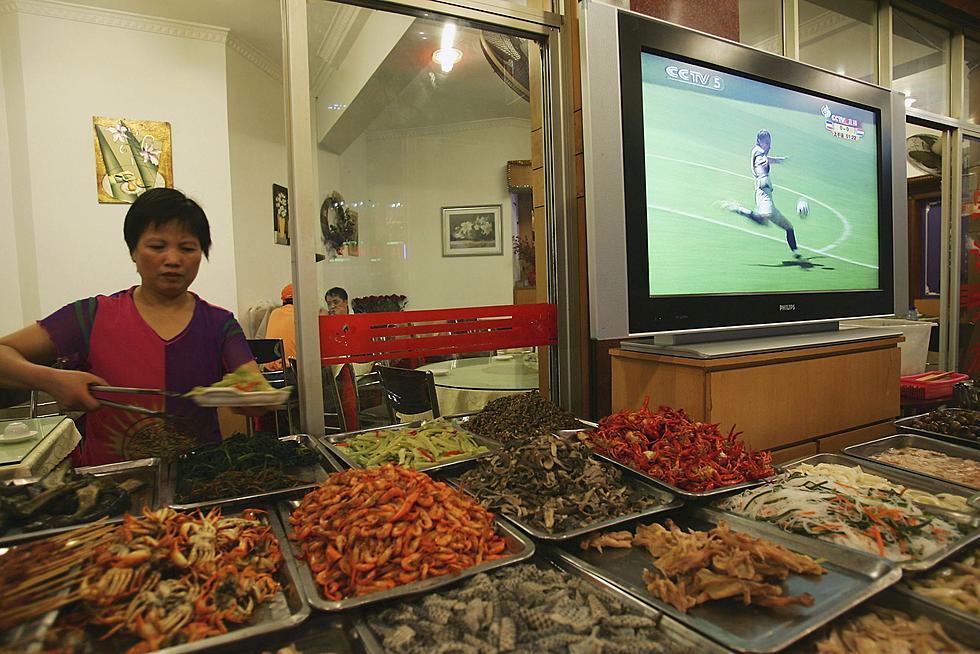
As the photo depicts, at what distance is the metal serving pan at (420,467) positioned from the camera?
170 centimetres

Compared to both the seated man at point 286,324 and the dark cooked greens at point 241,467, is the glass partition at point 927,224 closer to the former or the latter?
the seated man at point 286,324

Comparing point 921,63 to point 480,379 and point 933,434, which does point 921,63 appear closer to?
point 933,434

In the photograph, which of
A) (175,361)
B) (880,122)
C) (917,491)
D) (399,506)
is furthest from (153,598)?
(880,122)

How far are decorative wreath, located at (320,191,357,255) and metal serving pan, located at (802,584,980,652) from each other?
177 cm

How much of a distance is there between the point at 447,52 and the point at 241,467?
1.82 metres

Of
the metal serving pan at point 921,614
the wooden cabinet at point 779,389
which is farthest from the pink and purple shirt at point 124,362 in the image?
the metal serving pan at point 921,614

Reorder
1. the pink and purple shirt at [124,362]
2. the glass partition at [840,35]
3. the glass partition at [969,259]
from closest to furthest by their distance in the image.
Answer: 1. the pink and purple shirt at [124,362]
2. the glass partition at [840,35]
3. the glass partition at [969,259]

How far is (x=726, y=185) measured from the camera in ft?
7.43

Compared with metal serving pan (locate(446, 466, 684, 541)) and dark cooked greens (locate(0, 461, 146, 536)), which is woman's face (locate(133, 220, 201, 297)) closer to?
dark cooked greens (locate(0, 461, 146, 536))

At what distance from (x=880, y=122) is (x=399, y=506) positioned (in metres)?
3.01

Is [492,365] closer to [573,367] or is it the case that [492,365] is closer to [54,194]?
[573,367]

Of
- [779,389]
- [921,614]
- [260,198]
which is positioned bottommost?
[921,614]

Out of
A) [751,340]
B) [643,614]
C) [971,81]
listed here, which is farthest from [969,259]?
[643,614]

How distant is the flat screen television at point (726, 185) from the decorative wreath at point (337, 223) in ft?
2.92
